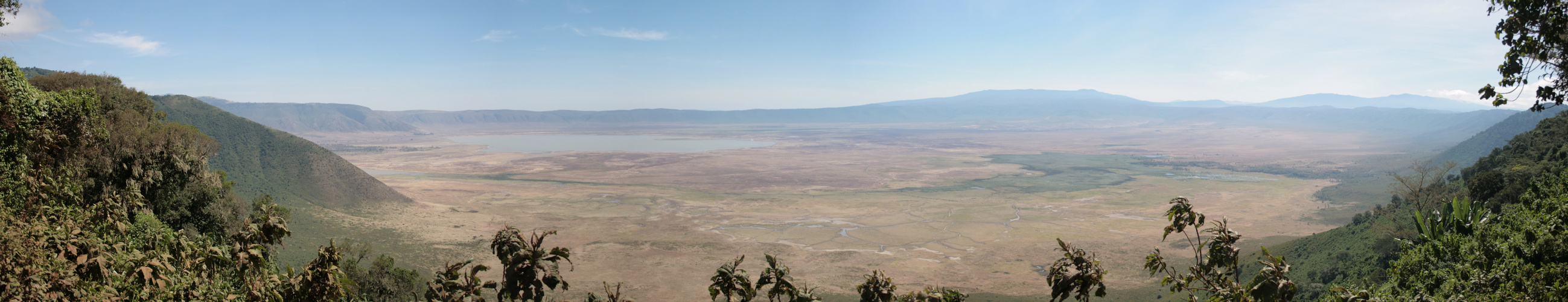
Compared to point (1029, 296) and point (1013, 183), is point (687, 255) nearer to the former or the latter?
point (1029, 296)

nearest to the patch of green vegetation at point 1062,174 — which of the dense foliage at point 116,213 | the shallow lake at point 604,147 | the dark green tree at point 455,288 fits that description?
the dense foliage at point 116,213

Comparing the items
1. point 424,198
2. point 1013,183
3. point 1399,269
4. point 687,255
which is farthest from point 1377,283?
point 424,198

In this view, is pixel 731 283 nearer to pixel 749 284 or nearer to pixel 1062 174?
pixel 749 284

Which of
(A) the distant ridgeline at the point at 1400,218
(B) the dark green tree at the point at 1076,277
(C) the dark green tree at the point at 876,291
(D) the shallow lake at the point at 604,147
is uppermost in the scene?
(B) the dark green tree at the point at 1076,277

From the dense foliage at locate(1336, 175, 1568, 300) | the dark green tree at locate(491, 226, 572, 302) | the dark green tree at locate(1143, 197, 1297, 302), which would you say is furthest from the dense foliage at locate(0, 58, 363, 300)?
the dense foliage at locate(1336, 175, 1568, 300)

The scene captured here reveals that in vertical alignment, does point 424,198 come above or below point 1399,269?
below

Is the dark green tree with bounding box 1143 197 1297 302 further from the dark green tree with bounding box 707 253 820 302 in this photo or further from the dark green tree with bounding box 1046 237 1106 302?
the dark green tree with bounding box 707 253 820 302

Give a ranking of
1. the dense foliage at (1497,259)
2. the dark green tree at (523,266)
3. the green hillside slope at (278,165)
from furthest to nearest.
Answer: the green hillside slope at (278,165) < the dense foliage at (1497,259) < the dark green tree at (523,266)

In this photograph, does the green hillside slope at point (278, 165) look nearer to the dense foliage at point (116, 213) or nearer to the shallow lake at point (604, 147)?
the dense foliage at point (116, 213)
